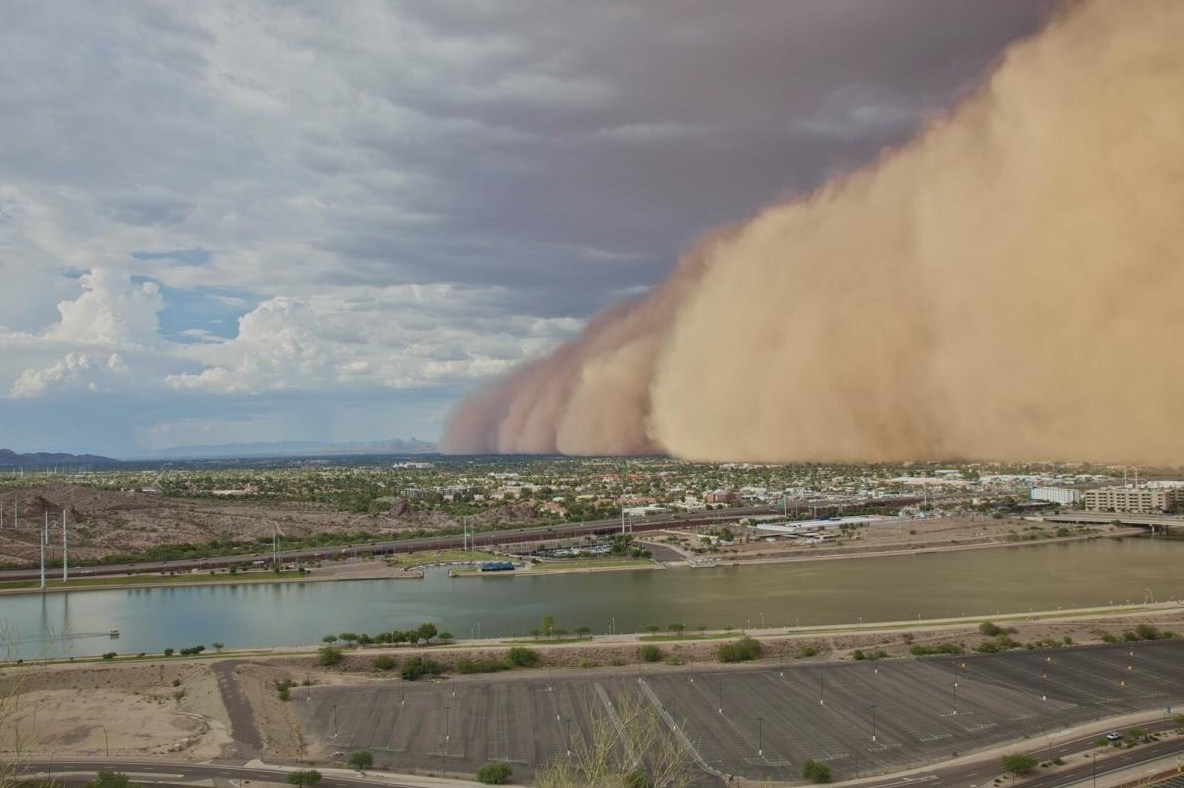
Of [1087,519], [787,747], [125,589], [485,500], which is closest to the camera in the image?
[787,747]

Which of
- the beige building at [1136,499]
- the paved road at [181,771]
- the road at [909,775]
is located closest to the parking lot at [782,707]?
Answer: the road at [909,775]

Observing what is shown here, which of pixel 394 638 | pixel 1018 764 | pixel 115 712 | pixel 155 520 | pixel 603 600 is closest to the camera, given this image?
pixel 1018 764

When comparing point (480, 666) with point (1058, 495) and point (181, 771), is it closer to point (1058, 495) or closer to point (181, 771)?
point (181, 771)

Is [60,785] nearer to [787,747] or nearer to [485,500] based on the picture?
[787,747]

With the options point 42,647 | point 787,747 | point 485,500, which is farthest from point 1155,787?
point 485,500

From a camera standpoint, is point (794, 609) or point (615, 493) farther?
point (615, 493)

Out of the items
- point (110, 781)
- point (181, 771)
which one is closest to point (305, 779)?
point (181, 771)
